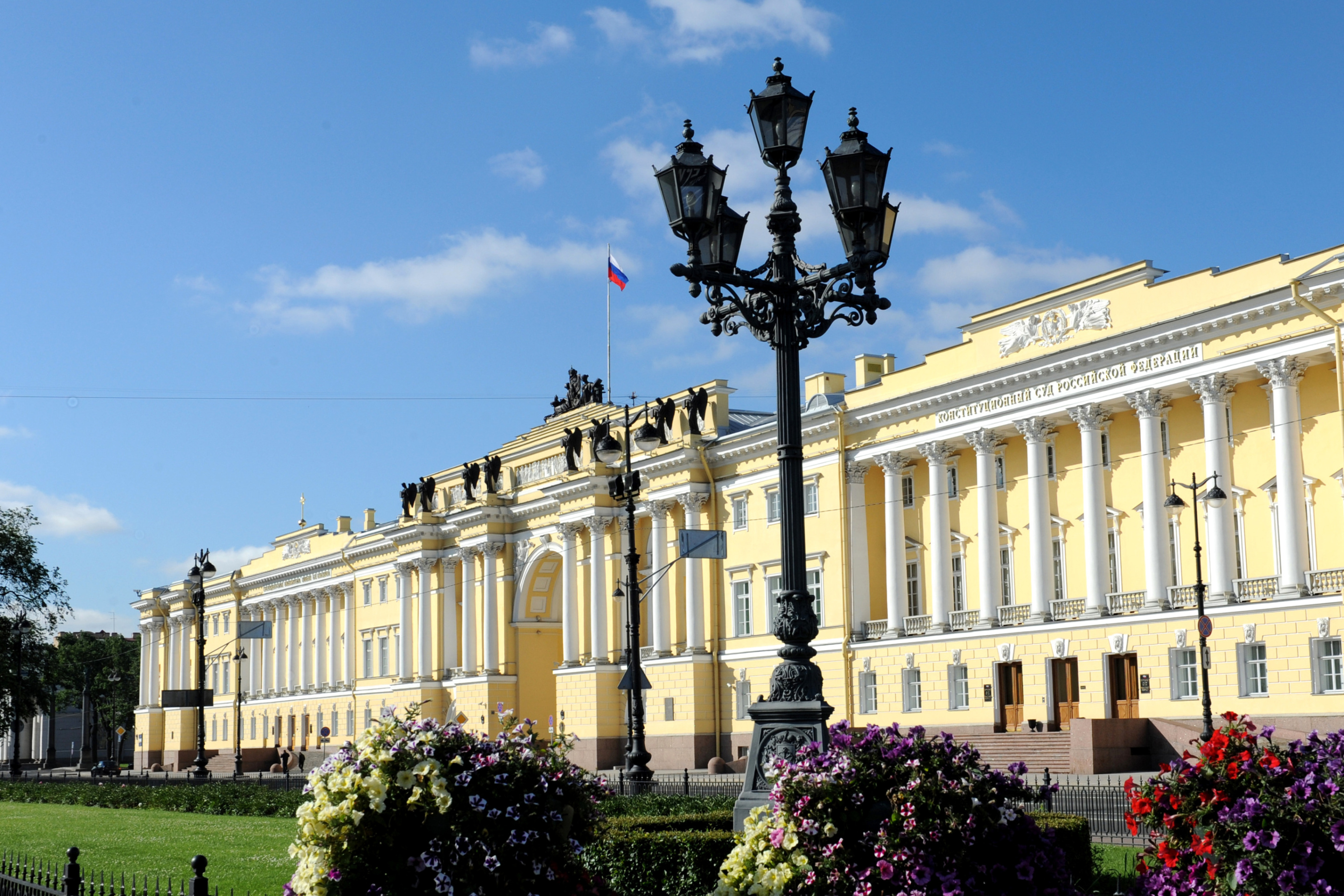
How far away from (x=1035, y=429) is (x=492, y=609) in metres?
29.9

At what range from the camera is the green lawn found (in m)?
18.2

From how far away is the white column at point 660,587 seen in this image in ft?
177

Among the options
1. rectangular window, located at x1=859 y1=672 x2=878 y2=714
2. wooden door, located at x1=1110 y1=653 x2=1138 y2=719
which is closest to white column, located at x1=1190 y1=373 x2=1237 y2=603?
wooden door, located at x1=1110 y1=653 x2=1138 y2=719

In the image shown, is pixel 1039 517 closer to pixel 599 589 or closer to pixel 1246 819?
pixel 599 589

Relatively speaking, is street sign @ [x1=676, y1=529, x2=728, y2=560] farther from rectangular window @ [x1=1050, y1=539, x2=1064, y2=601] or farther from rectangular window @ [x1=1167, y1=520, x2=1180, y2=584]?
rectangular window @ [x1=1050, y1=539, x2=1064, y2=601]

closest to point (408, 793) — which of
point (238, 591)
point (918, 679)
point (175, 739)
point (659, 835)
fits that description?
point (659, 835)

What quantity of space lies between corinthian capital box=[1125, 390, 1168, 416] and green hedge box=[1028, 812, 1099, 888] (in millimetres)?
23923

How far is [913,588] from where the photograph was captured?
153 ft

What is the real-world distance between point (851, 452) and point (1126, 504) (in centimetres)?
992

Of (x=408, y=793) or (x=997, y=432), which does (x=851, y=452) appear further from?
(x=408, y=793)

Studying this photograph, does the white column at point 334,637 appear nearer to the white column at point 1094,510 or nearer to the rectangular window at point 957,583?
the rectangular window at point 957,583

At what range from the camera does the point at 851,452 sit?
47438 mm

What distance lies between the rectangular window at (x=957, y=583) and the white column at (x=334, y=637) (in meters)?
44.4

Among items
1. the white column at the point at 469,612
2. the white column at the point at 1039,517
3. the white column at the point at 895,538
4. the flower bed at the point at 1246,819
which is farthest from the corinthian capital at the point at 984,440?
the flower bed at the point at 1246,819
